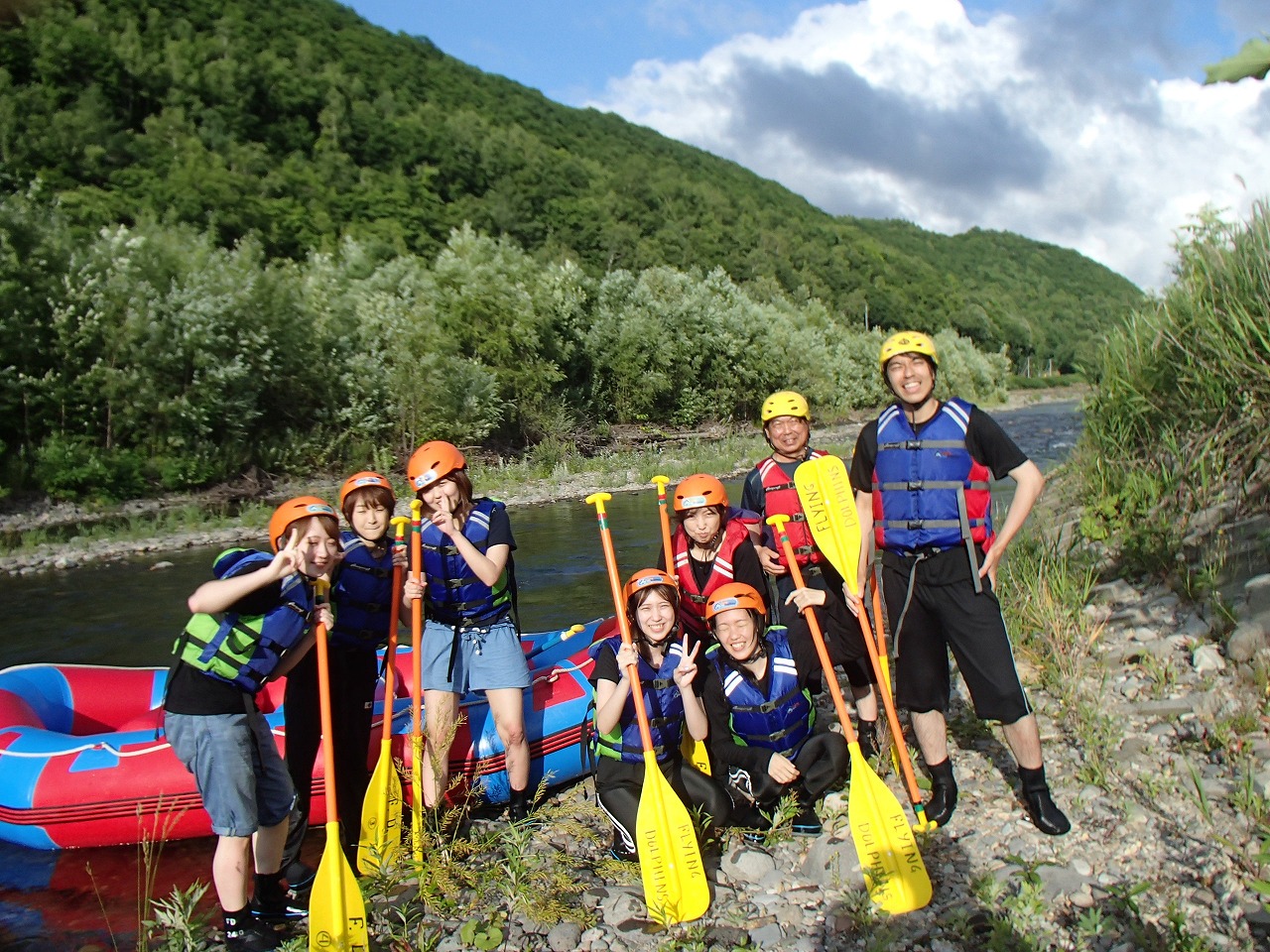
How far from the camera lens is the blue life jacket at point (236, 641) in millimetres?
2885

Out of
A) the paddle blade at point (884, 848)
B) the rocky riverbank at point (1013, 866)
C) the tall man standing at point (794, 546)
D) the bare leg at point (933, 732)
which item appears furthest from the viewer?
the tall man standing at point (794, 546)

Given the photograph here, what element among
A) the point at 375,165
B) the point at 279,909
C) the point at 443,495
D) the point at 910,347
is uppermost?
the point at 375,165

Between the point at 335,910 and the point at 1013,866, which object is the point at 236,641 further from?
the point at 1013,866

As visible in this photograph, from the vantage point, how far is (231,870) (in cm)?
295

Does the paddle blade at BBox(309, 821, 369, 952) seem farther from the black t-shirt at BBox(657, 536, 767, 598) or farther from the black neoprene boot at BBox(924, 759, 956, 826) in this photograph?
the black neoprene boot at BBox(924, 759, 956, 826)

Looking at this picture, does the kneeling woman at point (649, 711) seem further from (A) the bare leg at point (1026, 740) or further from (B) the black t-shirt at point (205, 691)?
(B) the black t-shirt at point (205, 691)

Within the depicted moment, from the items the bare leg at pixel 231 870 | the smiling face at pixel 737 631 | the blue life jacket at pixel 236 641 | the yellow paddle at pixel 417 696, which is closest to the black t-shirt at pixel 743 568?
the smiling face at pixel 737 631

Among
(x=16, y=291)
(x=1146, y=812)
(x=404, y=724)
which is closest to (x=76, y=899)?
(x=404, y=724)

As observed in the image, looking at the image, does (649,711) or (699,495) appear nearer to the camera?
(649,711)

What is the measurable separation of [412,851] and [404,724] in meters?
0.83

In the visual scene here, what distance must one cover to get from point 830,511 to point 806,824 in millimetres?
1328

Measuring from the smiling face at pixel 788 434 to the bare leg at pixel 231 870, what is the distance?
2643 millimetres

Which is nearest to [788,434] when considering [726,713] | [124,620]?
[726,713]

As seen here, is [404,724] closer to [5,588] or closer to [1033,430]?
[5,588]
